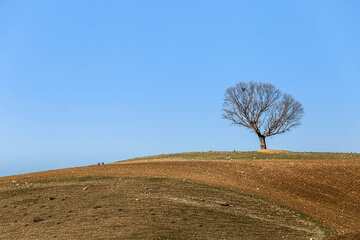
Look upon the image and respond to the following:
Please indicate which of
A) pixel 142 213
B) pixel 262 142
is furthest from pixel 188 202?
pixel 262 142

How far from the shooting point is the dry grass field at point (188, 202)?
53.4 ft

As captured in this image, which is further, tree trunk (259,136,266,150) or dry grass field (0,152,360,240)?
tree trunk (259,136,266,150)

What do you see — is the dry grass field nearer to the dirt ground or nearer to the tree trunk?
the dirt ground

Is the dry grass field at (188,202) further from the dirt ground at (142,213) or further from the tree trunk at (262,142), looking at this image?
the tree trunk at (262,142)

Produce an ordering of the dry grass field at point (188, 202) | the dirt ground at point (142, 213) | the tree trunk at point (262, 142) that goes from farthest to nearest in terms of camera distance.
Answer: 1. the tree trunk at point (262, 142)
2. the dry grass field at point (188, 202)
3. the dirt ground at point (142, 213)

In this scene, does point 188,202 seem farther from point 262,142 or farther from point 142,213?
point 262,142

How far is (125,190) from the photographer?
21.0 metres

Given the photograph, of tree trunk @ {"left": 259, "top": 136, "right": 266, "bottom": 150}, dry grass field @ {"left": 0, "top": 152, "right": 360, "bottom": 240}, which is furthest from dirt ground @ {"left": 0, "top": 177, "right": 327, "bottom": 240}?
tree trunk @ {"left": 259, "top": 136, "right": 266, "bottom": 150}

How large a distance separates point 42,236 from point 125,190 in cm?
604

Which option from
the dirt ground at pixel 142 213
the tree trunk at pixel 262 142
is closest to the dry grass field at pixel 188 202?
the dirt ground at pixel 142 213

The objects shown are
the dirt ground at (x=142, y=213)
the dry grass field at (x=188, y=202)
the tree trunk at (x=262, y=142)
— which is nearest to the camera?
the dirt ground at (x=142, y=213)

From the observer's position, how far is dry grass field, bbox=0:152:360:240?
16.3 metres

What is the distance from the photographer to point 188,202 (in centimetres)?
1933

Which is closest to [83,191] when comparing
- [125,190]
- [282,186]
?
[125,190]
